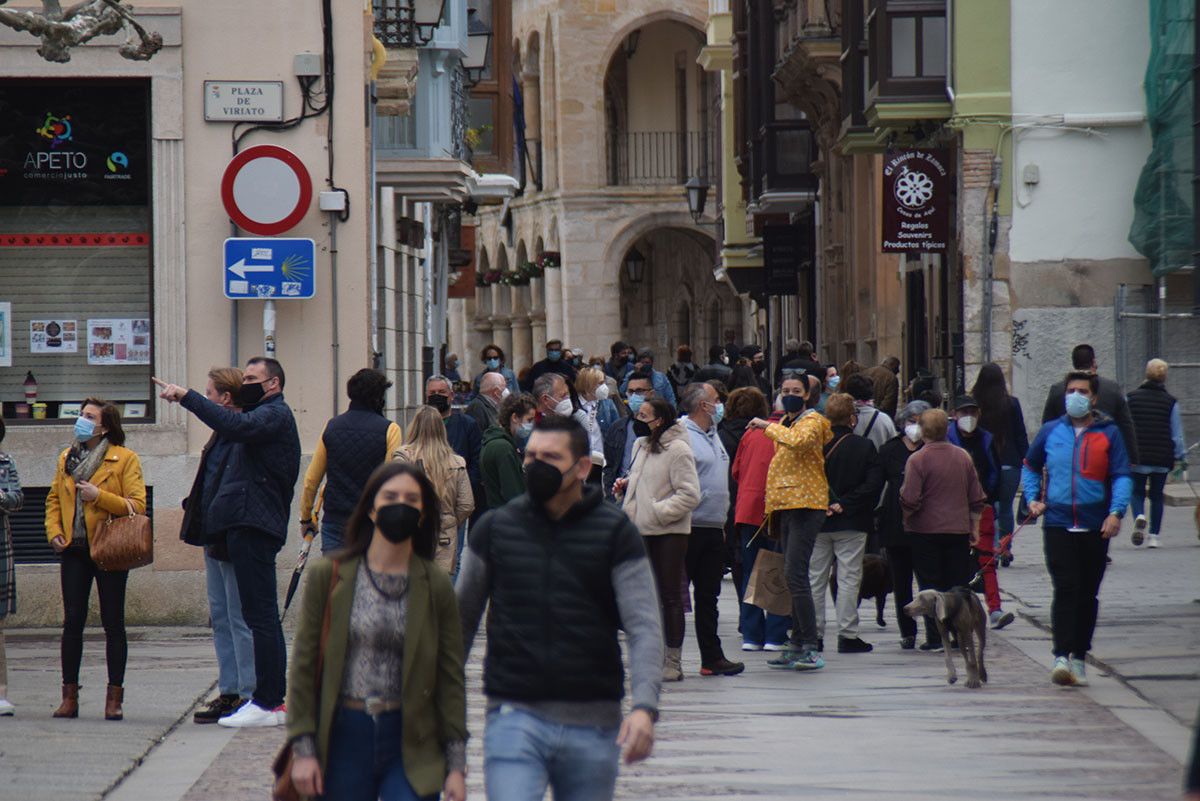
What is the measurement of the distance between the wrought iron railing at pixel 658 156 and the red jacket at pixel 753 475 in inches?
1737

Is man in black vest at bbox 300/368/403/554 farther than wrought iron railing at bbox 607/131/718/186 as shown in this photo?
No

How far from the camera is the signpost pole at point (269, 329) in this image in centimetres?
1425

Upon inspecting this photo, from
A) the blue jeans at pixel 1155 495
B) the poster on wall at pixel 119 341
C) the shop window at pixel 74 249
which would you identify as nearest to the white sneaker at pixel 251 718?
the shop window at pixel 74 249

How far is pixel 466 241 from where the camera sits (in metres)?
36.7

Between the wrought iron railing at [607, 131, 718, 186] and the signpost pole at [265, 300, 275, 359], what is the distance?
141 ft

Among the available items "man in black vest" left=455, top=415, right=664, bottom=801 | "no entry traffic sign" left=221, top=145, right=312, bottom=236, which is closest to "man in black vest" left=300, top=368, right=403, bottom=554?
"no entry traffic sign" left=221, top=145, right=312, bottom=236

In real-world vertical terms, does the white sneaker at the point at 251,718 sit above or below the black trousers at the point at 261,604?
below

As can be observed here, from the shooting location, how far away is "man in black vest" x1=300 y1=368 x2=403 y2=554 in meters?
11.7

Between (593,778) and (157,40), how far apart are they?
853 centimetres

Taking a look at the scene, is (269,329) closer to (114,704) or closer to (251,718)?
(114,704)

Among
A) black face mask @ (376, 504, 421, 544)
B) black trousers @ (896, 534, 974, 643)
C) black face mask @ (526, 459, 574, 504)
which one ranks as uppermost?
black face mask @ (526, 459, 574, 504)

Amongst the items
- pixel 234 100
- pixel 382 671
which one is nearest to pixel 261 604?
pixel 382 671

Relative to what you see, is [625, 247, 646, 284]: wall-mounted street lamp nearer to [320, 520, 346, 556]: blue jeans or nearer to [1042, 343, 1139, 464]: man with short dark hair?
[1042, 343, 1139, 464]: man with short dark hair

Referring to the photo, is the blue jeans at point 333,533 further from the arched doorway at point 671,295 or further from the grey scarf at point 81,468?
the arched doorway at point 671,295
